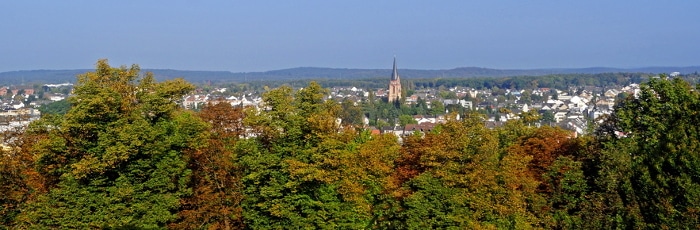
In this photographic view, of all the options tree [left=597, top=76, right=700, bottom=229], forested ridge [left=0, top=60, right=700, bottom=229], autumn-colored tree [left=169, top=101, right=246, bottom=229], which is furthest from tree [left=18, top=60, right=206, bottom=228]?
tree [left=597, top=76, right=700, bottom=229]

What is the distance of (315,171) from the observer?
16672 millimetres

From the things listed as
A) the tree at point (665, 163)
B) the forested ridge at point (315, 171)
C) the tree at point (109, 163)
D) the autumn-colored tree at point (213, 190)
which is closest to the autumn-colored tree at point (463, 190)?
the forested ridge at point (315, 171)

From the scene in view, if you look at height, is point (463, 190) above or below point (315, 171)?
below

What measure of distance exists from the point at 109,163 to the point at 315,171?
5.13 meters

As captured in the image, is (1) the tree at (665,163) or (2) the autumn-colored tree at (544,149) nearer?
(1) the tree at (665,163)

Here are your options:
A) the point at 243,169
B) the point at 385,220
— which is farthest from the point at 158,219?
the point at 385,220

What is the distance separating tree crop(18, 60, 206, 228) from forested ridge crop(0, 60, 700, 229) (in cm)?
4

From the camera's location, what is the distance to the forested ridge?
1561 cm

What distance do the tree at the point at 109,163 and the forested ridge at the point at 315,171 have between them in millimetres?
37

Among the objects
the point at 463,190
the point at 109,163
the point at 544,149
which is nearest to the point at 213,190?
the point at 109,163

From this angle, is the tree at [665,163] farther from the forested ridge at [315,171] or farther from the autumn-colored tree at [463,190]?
the autumn-colored tree at [463,190]

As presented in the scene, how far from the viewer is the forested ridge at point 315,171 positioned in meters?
15.6

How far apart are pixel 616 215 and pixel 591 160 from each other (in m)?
2.36

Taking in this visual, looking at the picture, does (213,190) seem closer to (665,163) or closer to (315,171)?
(315,171)
